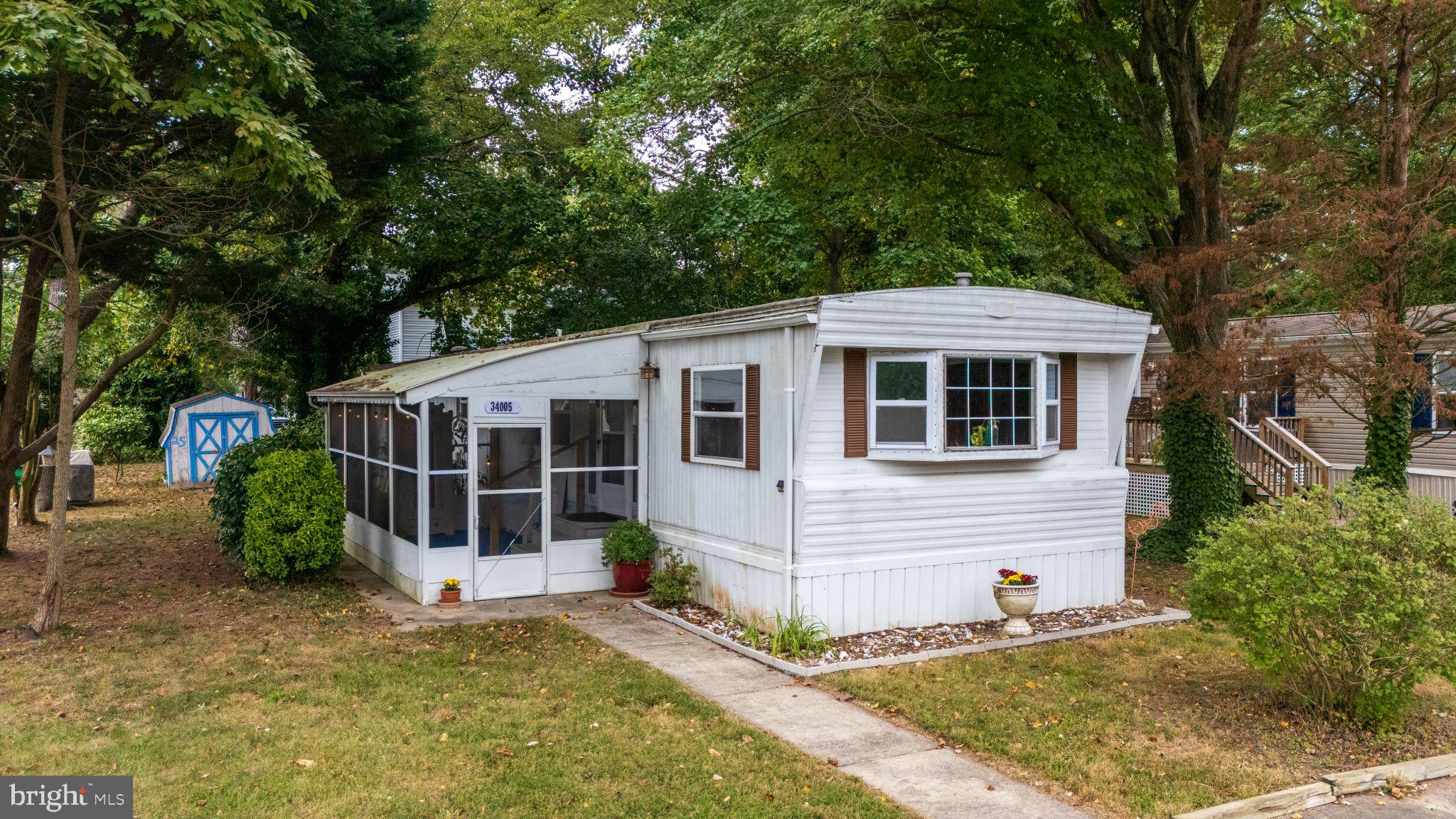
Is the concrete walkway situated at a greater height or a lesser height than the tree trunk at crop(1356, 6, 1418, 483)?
lesser

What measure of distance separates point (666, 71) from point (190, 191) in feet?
21.5

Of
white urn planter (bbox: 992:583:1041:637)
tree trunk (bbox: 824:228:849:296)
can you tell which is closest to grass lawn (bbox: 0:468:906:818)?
white urn planter (bbox: 992:583:1041:637)

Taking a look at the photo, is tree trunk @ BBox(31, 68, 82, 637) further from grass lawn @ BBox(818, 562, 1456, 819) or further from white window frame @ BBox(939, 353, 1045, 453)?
white window frame @ BBox(939, 353, 1045, 453)

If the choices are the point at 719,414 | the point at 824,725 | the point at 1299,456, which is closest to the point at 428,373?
the point at 719,414

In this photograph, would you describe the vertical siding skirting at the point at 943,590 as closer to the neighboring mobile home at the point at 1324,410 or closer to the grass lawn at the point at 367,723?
the grass lawn at the point at 367,723

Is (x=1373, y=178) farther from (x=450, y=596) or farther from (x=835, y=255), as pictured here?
(x=450, y=596)

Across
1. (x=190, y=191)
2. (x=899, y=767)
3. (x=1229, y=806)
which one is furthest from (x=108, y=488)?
(x=1229, y=806)

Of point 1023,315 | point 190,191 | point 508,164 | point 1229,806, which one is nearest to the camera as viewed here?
point 1229,806

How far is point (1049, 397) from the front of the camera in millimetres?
9945

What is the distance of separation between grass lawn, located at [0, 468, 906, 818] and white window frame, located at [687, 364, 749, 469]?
220 cm

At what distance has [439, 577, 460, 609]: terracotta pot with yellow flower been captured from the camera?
10.3m

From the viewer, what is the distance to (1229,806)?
17.5 feet

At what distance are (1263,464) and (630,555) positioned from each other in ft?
35.7

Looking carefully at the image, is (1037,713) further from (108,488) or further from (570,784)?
(108,488)
